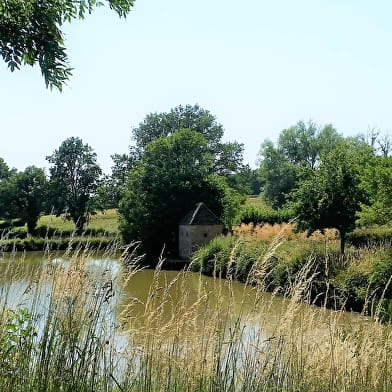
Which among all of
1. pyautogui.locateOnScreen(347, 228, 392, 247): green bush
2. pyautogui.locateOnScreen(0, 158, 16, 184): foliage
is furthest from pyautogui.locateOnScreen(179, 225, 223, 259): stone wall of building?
pyautogui.locateOnScreen(0, 158, 16, 184): foliage

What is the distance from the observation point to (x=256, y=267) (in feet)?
12.8

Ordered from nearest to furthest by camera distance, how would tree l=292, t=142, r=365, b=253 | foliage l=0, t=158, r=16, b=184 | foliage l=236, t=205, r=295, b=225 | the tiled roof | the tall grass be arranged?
the tall grass
tree l=292, t=142, r=365, b=253
the tiled roof
foliage l=236, t=205, r=295, b=225
foliage l=0, t=158, r=16, b=184

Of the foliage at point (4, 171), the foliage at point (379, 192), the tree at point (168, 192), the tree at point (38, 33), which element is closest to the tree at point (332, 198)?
the foliage at point (379, 192)

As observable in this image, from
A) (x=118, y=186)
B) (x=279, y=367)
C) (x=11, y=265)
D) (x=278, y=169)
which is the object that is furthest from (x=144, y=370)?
(x=278, y=169)

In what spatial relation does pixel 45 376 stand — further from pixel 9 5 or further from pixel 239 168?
pixel 239 168

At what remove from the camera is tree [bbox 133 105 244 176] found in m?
47.3

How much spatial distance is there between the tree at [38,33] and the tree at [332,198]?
15.5 m

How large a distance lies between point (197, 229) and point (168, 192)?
3.61 meters

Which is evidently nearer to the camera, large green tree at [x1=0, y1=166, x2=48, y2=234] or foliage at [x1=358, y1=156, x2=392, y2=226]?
foliage at [x1=358, y1=156, x2=392, y2=226]

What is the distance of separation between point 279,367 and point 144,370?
3.29 ft

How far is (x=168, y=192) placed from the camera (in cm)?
3203

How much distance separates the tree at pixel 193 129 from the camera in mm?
47344

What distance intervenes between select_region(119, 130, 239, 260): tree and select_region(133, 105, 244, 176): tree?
12820 millimetres

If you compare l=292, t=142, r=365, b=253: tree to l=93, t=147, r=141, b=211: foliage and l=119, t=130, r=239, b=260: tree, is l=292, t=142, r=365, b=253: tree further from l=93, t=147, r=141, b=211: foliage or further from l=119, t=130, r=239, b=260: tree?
l=93, t=147, r=141, b=211: foliage
